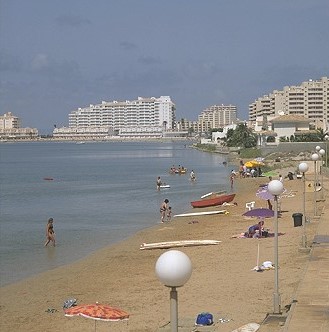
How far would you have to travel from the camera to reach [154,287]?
1484 cm

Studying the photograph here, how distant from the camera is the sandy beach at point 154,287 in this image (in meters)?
12.2

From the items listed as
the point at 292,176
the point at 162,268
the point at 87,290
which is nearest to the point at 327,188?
the point at 292,176

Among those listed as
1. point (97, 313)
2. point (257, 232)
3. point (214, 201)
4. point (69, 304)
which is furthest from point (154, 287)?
point (214, 201)

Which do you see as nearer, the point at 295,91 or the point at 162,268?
the point at 162,268

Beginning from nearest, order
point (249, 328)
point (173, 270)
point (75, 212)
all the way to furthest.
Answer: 1. point (173, 270)
2. point (249, 328)
3. point (75, 212)

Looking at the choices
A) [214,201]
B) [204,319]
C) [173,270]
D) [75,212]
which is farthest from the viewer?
[75,212]

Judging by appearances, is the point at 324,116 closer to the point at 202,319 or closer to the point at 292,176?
the point at 292,176

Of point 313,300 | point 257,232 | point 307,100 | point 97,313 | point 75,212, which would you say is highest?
point 307,100

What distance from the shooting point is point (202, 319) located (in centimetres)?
1102

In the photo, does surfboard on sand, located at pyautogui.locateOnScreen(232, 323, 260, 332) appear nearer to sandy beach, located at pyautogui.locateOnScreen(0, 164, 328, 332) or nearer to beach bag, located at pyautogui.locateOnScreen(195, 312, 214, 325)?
sandy beach, located at pyautogui.locateOnScreen(0, 164, 328, 332)

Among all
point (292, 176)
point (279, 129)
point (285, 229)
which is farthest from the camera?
point (279, 129)

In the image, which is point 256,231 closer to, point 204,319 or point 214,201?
point 204,319

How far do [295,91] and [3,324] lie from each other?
156m

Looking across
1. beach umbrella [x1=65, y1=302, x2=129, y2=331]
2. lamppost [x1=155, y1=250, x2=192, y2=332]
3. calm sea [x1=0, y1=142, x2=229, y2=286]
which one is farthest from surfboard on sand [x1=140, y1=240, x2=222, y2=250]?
lamppost [x1=155, y1=250, x2=192, y2=332]
